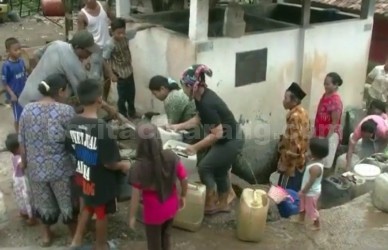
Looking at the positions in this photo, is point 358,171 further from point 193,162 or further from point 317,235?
point 193,162

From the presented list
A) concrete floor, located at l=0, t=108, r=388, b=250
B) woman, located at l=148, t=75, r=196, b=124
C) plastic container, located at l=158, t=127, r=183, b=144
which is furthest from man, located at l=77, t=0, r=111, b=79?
concrete floor, located at l=0, t=108, r=388, b=250

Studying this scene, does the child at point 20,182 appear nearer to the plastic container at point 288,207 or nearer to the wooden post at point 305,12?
the plastic container at point 288,207

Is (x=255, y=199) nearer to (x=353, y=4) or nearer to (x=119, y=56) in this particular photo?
(x=119, y=56)

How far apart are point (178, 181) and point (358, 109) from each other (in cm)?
654

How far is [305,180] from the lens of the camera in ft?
19.3

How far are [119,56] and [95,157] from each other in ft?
12.5

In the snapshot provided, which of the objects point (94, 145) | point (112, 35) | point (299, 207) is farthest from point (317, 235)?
point (112, 35)

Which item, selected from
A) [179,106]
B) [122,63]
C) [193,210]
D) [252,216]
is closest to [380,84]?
[122,63]

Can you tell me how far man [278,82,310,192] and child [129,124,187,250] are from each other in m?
2.44

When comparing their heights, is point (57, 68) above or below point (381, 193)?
above

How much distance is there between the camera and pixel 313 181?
18.9 ft

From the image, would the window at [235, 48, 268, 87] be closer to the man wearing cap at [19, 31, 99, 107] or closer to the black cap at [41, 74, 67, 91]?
the man wearing cap at [19, 31, 99, 107]

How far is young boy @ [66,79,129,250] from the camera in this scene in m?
4.50

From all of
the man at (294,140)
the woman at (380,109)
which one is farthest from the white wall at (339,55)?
the man at (294,140)
